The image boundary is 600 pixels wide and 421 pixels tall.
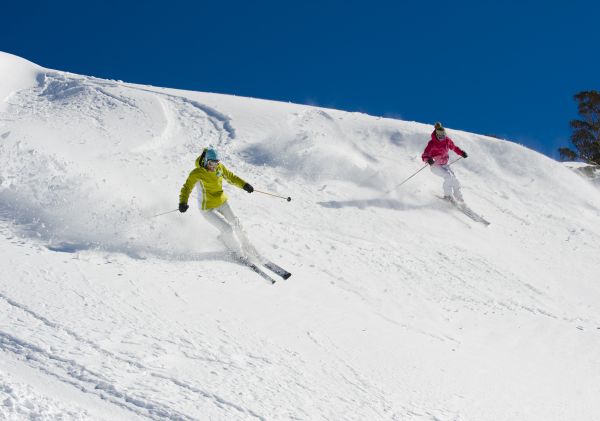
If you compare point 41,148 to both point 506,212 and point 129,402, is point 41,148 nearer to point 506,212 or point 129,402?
point 129,402

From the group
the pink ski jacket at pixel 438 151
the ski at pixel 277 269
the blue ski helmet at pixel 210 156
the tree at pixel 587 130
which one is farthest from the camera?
the tree at pixel 587 130

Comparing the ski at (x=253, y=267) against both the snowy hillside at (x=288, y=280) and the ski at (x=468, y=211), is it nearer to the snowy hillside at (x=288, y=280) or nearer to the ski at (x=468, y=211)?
the snowy hillside at (x=288, y=280)

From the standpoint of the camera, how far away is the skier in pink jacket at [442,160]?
12531mm

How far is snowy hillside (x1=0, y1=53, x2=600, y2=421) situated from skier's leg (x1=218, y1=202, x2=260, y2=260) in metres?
0.38

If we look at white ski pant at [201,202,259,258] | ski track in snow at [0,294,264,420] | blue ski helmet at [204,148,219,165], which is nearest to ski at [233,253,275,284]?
white ski pant at [201,202,259,258]

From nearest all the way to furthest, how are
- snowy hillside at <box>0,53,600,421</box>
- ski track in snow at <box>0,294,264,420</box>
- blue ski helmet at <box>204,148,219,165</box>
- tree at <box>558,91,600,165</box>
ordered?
ski track in snow at <box>0,294,264,420</box>, snowy hillside at <box>0,53,600,421</box>, blue ski helmet at <box>204,148,219,165</box>, tree at <box>558,91,600,165</box>

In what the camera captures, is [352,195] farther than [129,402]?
Yes

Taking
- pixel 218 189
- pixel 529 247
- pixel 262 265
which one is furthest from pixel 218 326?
pixel 529 247

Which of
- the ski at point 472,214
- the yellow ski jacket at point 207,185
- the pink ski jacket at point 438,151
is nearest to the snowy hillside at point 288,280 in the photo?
the ski at point 472,214

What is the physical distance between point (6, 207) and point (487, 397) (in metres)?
7.42

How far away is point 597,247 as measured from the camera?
39.6ft

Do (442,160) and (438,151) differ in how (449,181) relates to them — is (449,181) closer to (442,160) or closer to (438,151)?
(442,160)

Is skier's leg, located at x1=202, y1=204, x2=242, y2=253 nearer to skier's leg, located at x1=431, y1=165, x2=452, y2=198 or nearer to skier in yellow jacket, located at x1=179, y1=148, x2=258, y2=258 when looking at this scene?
skier in yellow jacket, located at x1=179, y1=148, x2=258, y2=258

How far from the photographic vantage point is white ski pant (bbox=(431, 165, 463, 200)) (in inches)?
492
